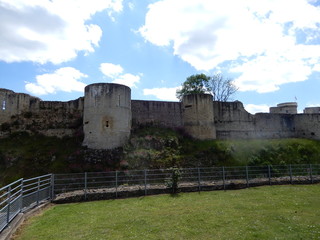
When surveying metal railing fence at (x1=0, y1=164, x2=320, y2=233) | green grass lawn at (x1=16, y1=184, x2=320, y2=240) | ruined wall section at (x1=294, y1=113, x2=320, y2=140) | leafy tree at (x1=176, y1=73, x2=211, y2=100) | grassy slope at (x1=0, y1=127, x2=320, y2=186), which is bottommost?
green grass lawn at (x1=16, y1=184, x2=320, y2=240)

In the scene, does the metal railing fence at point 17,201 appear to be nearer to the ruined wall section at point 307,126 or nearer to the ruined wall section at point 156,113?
the ruined wall section at point 156,113

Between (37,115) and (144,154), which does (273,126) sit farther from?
(37,115)

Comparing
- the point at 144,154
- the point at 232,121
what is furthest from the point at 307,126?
the point at 144,154

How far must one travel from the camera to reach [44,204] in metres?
10.8

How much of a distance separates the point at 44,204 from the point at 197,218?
670 centimetres

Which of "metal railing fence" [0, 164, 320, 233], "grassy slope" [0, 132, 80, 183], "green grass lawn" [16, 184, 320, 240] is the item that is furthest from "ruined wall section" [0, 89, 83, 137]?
"green grass lawn" [16, 184, 320, 240]

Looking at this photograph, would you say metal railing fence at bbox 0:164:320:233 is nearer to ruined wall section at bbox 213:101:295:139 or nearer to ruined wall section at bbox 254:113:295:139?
ruined wall section at bbox 213:101:295:139

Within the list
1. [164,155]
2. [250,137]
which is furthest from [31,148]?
[250,137]

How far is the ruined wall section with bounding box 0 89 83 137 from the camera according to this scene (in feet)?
77.5

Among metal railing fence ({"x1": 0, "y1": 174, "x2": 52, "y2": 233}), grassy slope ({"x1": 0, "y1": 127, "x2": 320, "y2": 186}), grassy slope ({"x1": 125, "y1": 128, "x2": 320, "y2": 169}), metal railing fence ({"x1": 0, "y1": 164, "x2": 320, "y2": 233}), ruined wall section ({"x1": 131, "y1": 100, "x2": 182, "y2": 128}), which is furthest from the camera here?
ruined wall section ({"x1": 131, "y1": 100, "x2": 182, "y2": 128})

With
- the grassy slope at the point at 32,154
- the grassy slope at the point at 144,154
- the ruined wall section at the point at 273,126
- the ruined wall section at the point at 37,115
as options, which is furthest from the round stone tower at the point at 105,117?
the ruined wall section at the point at 273,126

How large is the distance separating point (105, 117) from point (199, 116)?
33.3 ft

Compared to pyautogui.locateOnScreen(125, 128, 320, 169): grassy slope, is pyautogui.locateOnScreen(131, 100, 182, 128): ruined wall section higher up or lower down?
higher up

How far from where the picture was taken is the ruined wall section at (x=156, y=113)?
83.0 feet
